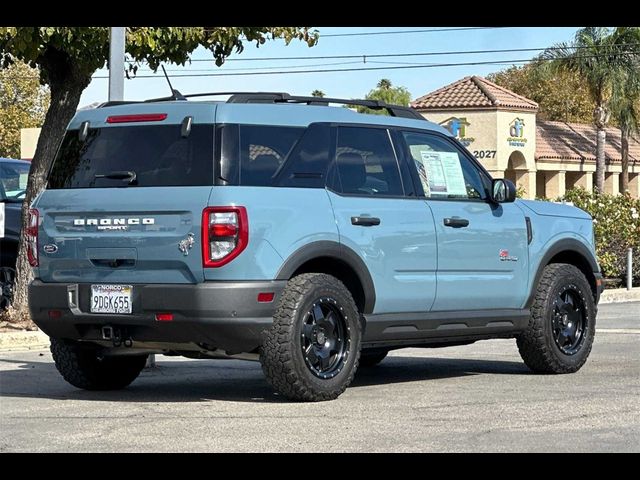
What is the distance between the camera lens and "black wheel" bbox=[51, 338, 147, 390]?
10914 millimetres

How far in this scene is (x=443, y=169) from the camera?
1132 centimetres

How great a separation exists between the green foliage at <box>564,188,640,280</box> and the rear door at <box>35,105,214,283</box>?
59.0ft

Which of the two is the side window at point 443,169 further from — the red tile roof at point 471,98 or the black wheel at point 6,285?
the red tile roof at point 471,98

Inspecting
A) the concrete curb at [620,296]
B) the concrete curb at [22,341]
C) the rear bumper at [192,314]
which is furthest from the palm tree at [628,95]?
the rear bumper at [192,314]

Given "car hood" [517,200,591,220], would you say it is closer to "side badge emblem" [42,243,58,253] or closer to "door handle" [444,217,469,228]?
"door handle" [444,217,469,228]

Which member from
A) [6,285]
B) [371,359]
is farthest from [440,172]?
[6,285]

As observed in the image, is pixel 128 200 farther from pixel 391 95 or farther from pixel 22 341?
pixel 391 95

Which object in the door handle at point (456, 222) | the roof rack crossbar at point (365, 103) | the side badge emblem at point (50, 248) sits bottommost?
the side badge emblem at point (50, 248)

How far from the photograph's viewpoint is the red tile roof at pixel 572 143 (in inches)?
2488

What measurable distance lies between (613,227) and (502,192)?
16.4 m

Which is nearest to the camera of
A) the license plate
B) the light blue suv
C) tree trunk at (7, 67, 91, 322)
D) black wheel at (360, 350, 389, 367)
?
the light blue suv

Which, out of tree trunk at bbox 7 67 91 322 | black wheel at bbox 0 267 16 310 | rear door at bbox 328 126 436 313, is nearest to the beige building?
black wheel at bbox 0 267 16 310

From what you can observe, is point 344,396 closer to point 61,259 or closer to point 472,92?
point 61,259
